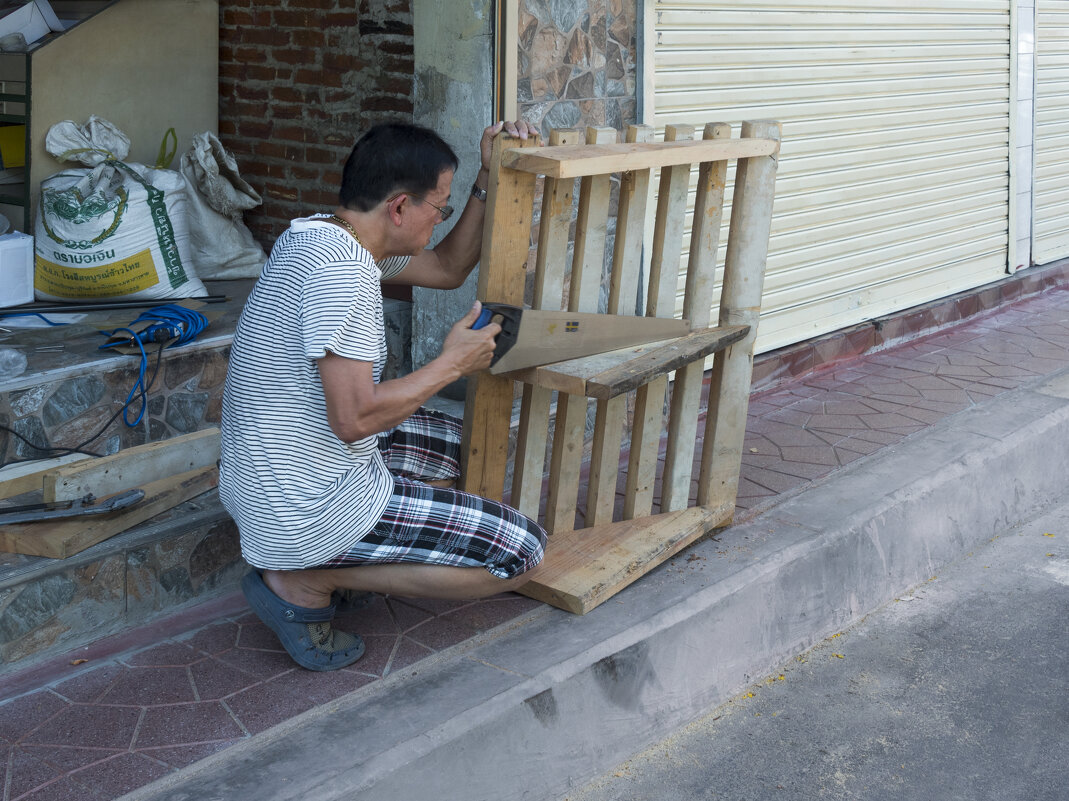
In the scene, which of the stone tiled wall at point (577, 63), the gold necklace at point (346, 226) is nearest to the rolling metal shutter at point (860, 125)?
the stone tiled wall at point (577, 63)

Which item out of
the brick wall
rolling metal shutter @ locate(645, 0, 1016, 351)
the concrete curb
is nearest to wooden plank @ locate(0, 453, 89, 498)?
the concrete curb

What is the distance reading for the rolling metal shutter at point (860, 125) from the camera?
19.3 ft

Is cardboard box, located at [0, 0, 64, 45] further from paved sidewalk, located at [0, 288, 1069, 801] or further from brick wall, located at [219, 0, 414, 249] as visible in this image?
paved sidewalk, located at [0, 288, 1069, 801]

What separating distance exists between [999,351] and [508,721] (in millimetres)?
5114

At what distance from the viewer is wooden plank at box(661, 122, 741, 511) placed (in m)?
4.01

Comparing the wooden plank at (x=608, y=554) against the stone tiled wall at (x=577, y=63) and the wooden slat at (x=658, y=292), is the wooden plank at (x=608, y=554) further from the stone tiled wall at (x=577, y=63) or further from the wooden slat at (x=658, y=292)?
the stone tiled wall at (x=577, y=63)

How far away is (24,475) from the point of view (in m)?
4.02

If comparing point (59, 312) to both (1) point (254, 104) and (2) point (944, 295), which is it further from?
(2) point (944, 295)

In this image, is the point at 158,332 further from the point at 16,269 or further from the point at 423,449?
the point at 423,449

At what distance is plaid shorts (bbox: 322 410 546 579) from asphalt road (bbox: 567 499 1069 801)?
2.36 feet

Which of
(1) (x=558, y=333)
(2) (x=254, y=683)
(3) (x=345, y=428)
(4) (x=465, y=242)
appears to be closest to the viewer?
(3) (x=345, y=428)

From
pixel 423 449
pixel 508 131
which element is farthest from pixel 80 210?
pixel 508 131

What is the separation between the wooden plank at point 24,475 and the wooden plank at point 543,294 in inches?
62.9

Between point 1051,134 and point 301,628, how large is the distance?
307 inches
